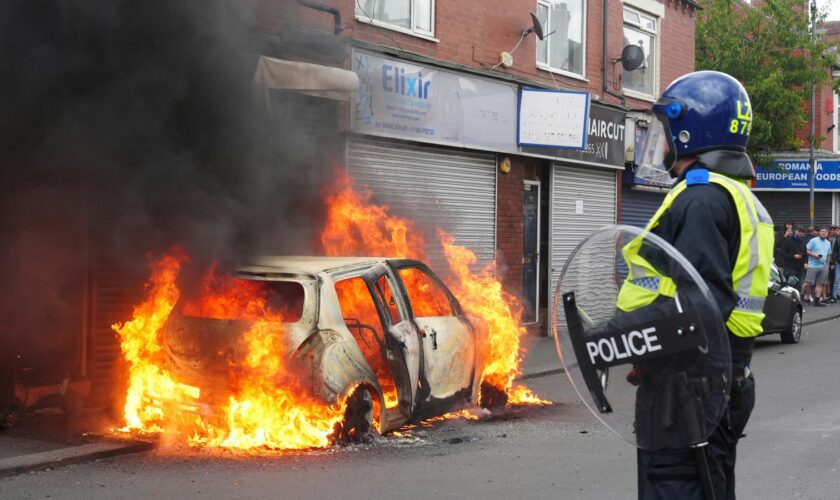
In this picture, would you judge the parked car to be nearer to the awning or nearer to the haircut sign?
the awning

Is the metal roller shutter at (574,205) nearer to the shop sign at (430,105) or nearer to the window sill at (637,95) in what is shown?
the window sill at (637,95)

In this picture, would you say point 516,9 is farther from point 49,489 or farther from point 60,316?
point 49,489

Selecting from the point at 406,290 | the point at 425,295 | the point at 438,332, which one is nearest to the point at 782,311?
the point at 425,295

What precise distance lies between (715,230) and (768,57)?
23.6 m

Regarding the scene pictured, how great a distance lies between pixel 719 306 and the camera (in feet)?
10.4

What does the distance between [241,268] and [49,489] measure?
7.45 feet

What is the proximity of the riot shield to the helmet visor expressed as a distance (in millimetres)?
331

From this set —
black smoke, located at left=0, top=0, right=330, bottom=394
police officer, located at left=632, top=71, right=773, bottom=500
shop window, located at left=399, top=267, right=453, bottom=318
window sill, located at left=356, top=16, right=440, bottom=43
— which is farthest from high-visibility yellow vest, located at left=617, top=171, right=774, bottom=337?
window sill, located at left=356, top=16, right=440, bottom=43

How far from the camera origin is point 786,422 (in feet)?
28.2

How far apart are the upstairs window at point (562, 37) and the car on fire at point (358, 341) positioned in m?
8.63

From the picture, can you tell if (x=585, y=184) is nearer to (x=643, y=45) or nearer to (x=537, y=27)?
(x=537, y=27)

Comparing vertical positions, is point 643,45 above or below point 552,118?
above

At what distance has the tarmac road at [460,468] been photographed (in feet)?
20.1

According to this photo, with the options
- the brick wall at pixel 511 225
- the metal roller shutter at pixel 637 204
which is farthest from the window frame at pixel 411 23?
the metal roller shutter at pixel 637 204
